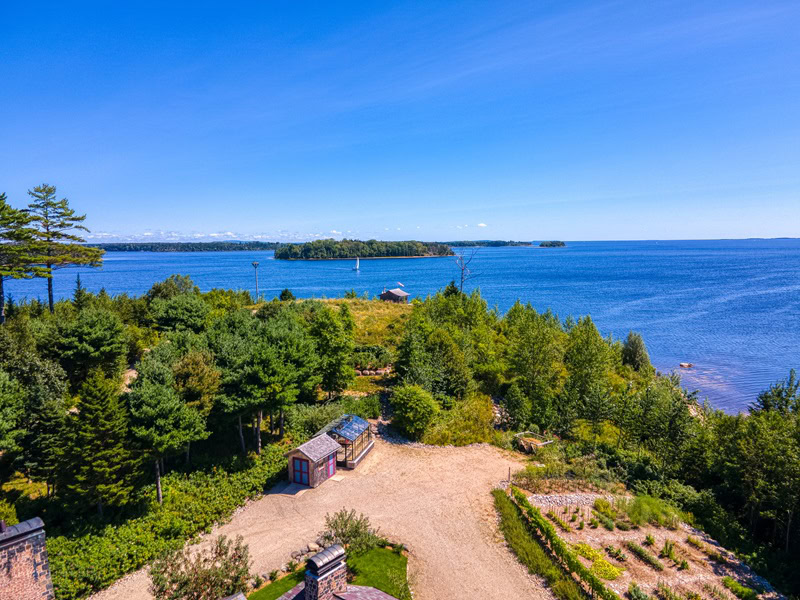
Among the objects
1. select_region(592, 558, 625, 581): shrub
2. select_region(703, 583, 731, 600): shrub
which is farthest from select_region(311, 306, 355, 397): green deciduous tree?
select_region(703, 583, 731, 600): shrub

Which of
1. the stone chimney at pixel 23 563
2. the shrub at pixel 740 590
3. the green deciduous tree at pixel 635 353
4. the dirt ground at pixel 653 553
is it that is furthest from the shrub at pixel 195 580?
the green deciduous tree at pixel 635 353

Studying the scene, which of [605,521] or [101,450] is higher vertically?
[101,450]

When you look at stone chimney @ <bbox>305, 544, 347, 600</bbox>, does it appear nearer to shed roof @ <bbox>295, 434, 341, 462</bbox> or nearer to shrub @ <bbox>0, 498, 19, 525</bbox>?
shed roof @ <bbox>295, 434, 341, 462</bbox>

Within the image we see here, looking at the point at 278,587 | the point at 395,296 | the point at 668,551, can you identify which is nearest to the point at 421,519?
the point at 278,587

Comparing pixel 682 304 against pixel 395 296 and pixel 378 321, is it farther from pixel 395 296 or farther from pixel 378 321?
pixel 378 321

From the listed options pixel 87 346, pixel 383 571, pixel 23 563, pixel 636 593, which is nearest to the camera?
pixel 23 563

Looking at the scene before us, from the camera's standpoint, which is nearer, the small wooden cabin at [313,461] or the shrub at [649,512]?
the shrub at [649,512]

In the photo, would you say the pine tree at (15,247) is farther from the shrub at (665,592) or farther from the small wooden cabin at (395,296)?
the small wooden cabin at (395,296)

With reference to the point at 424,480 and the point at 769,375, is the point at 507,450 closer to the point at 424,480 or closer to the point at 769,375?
the point at 424,480
